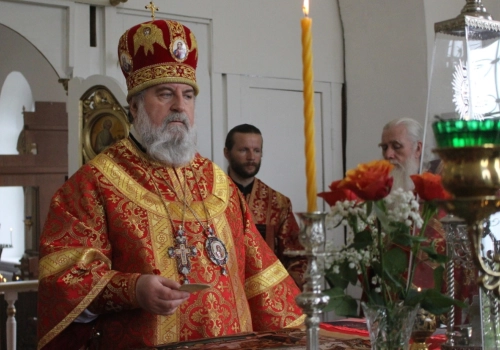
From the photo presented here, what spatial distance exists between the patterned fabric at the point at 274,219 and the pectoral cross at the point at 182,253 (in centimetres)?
202

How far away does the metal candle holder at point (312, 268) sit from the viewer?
1.10 meters

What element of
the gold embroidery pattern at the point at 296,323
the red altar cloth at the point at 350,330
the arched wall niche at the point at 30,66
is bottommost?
the gold embroidery pattern at the point at 296,323

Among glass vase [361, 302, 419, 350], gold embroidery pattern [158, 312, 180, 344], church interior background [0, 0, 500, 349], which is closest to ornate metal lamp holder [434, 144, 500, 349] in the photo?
glass vase [361, 302, 419, 350]

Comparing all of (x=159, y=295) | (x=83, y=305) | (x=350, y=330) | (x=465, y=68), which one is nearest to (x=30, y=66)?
(x=83, y=305)

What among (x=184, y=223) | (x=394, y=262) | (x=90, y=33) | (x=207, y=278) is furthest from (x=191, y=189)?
(x=90, y=33)

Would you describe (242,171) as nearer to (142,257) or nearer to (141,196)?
(141,196)

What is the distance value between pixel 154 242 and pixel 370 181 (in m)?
1.47

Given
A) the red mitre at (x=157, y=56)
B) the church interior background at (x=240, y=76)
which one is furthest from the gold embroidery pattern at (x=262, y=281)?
the church interior background at (x=240, y=76)

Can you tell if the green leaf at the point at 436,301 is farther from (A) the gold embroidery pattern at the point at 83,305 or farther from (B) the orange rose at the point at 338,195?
(A) the gold embroidery pattern at the point at 83,305

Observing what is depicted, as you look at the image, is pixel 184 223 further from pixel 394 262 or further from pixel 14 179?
pixel 14 179

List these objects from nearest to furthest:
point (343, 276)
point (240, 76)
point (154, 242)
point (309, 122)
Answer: point (309, 122)
point (343, 276)
point (154, 242)
point (240, 76)

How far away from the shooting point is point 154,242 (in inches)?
103

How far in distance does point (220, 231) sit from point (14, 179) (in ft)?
13.2

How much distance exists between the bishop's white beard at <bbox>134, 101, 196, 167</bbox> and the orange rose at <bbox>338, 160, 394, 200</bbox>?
1557mm
